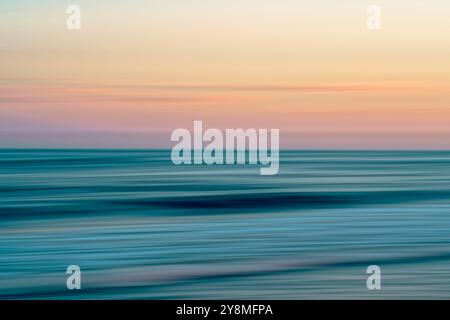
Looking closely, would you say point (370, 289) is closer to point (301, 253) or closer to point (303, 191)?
point (301, 253)

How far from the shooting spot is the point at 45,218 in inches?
464

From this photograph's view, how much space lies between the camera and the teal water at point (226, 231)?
307 inches

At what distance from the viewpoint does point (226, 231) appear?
10.6m

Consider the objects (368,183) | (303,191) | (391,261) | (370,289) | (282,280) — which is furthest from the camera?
(368,183)

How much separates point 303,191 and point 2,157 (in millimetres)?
9553

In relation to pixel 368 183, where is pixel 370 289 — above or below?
below

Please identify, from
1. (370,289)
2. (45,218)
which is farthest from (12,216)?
(370,289)

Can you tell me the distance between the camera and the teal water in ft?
25.6
